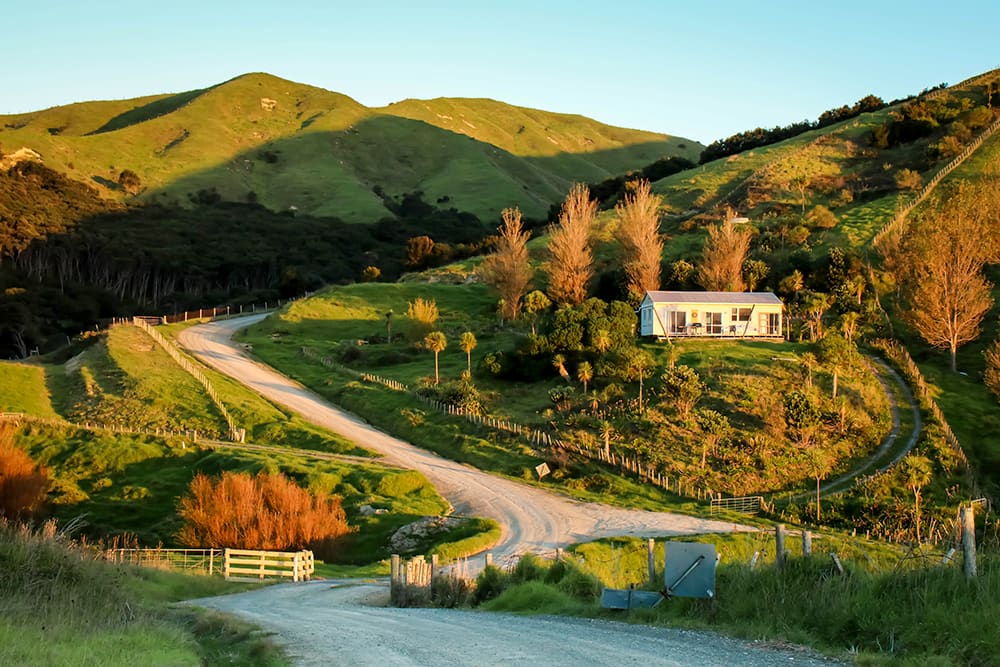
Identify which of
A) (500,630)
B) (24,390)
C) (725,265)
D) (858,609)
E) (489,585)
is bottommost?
(489,585)

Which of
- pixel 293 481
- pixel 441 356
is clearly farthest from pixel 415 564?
pixel 441 356

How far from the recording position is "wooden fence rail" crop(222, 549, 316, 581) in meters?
33.3

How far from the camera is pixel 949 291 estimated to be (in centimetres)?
6197

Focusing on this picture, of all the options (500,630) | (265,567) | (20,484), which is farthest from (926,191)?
(500,630)

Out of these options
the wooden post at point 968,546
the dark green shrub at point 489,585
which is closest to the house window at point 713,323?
the dark green shrub at point 489,585

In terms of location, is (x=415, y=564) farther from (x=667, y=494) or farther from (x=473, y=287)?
(x=473, y=287)

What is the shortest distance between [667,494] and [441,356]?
33.3 metres

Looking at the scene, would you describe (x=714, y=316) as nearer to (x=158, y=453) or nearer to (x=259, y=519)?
(x=259, y=519)

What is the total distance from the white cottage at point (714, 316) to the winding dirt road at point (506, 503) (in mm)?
22852

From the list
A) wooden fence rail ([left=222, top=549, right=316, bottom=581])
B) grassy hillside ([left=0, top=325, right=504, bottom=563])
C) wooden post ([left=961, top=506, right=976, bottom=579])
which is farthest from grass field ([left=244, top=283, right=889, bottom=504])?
wooden post ([left=961, top=506, right=976, bottom=579])

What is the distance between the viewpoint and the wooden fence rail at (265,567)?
33.3 meters

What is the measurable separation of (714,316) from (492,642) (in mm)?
59100

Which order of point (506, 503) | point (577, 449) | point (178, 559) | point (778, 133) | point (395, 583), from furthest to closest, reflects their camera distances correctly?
point (778, 133), point (577, 449), point (506, 503), point (178, 559), point (395, 583)

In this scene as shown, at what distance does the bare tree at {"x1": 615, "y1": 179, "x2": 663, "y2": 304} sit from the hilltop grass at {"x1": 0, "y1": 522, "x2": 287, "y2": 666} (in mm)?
65476
